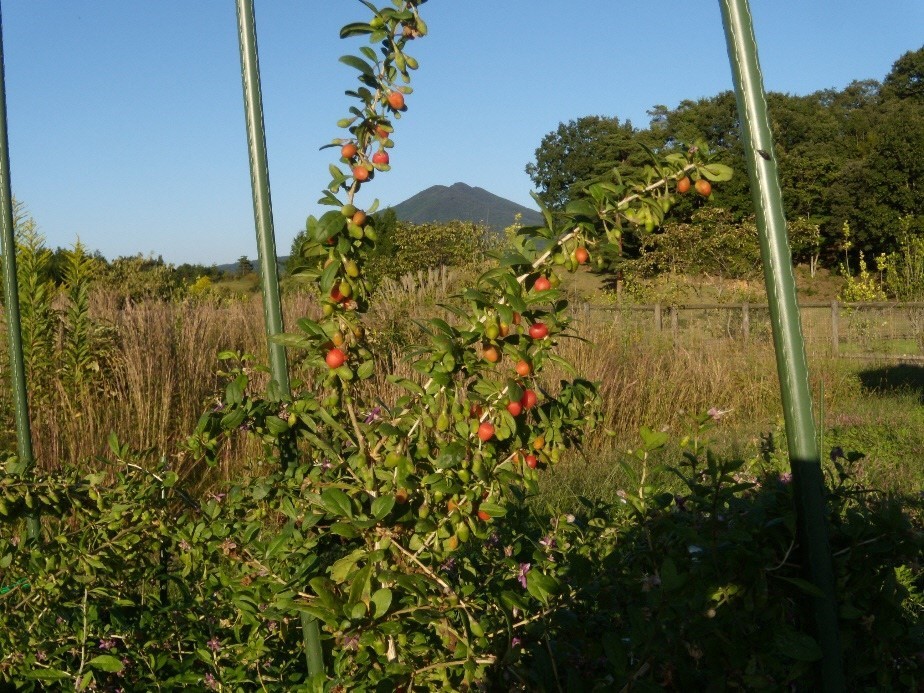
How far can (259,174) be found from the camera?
4.77ft

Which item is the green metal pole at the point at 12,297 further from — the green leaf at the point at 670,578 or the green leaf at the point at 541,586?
the green leaf at the point at 670,578

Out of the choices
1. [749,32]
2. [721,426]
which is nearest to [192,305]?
[721,426]

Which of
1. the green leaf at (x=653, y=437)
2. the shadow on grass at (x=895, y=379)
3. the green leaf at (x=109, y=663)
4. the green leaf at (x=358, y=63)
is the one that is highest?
the green leaf at (x=358, y=63)

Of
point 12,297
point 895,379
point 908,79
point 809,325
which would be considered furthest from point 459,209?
point 12,297

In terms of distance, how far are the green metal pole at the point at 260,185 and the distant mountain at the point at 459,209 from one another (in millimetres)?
6596

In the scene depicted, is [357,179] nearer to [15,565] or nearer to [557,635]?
[557,635]

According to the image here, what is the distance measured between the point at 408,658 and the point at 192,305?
17.6 ft

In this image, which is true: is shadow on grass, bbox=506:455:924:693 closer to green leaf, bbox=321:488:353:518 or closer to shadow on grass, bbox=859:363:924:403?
green leaf, bbox=321:488:353:518

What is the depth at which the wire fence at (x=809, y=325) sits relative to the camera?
8.80 metres

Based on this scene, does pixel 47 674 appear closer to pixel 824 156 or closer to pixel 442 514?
pixel 442 514

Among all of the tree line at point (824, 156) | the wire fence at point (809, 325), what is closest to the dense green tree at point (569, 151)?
the tree line at point (824, 156)

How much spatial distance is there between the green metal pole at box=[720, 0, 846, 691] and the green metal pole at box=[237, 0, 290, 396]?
76 cm

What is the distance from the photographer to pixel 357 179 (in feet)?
4.54

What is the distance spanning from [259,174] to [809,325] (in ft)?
41.3
